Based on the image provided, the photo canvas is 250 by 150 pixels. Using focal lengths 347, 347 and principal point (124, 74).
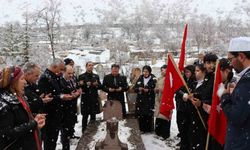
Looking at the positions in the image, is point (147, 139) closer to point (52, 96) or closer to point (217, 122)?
point (52, 96)

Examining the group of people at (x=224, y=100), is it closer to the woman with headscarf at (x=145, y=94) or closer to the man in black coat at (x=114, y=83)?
the woman with headscarf at (x=145, y=94)

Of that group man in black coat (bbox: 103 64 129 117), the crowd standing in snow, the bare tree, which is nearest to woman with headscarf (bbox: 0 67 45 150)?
the crowd standing in snow

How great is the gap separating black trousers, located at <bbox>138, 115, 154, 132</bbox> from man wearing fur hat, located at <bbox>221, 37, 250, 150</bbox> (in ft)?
17.4

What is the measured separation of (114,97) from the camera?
7.79 meters

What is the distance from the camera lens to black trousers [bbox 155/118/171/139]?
7547mm

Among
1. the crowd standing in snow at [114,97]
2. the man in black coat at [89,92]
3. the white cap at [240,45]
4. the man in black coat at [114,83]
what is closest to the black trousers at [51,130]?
the crowd standing in snow at [114,97]

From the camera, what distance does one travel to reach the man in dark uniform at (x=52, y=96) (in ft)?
17.6

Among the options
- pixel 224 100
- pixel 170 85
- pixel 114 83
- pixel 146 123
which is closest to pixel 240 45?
pixel 224 100

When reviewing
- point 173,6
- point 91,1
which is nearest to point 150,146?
point 173,6

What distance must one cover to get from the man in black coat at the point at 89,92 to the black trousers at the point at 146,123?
1083 millimetres

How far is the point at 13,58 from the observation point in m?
31.5

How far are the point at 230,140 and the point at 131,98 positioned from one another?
5.98m

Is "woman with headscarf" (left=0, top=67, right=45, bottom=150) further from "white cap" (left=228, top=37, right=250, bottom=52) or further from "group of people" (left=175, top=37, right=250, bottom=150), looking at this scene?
"white cap" (left=228, top=37, right=250, bottom=52)

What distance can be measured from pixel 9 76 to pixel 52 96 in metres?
2.31
